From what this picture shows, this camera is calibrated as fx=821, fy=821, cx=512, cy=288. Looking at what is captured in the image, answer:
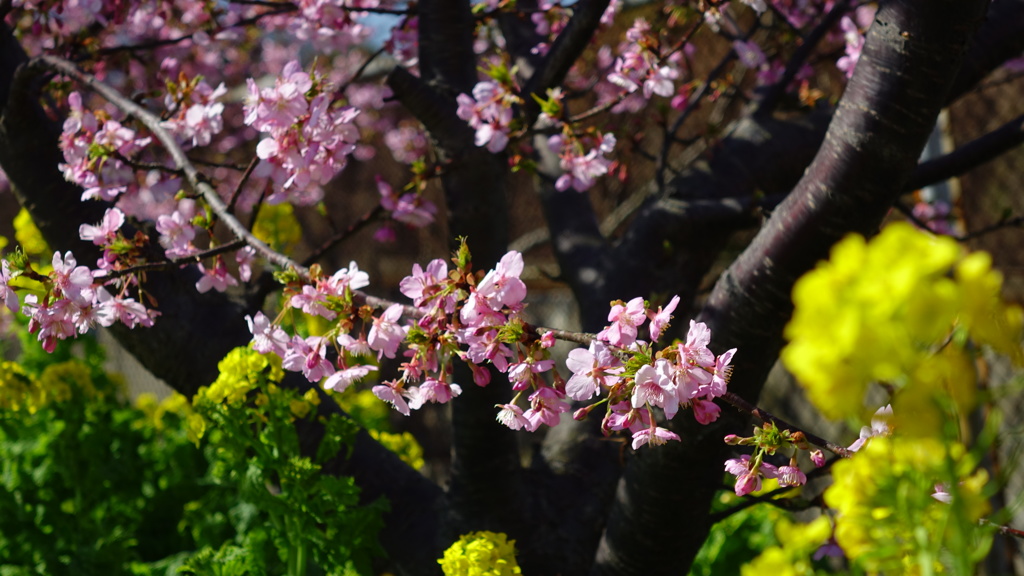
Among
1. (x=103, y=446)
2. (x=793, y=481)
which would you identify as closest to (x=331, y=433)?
(x=793, y=481)

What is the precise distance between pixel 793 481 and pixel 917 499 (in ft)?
2.12

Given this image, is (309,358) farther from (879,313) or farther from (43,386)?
(43,386)

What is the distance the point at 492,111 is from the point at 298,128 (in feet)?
1.71

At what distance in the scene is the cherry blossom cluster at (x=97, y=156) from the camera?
6.40ft

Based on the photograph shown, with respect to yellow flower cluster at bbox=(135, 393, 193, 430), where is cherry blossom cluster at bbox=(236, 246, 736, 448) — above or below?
above

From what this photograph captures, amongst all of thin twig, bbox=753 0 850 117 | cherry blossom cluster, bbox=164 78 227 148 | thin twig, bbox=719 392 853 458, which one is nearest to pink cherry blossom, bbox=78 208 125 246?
cherry blossom cluster, bbox=164 78 227 148

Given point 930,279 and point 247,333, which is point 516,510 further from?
point 930,279

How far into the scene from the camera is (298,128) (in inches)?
64.6

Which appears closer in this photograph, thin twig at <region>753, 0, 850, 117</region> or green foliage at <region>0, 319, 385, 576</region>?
green foliage at <region>0, 319, 385, 576</region>

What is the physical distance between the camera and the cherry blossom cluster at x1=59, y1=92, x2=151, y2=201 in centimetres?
195

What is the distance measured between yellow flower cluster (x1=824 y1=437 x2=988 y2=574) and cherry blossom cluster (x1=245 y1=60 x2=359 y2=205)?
1.24m

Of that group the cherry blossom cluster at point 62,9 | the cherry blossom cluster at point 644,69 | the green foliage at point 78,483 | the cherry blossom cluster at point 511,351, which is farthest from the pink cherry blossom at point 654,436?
the cherry blossom cluster at point 62,9

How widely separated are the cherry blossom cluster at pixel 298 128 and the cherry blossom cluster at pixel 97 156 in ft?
1.54

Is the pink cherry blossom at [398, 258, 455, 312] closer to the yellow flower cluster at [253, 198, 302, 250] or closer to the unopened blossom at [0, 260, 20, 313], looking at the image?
the unopened blossom at [0, 260, 20, 313]
